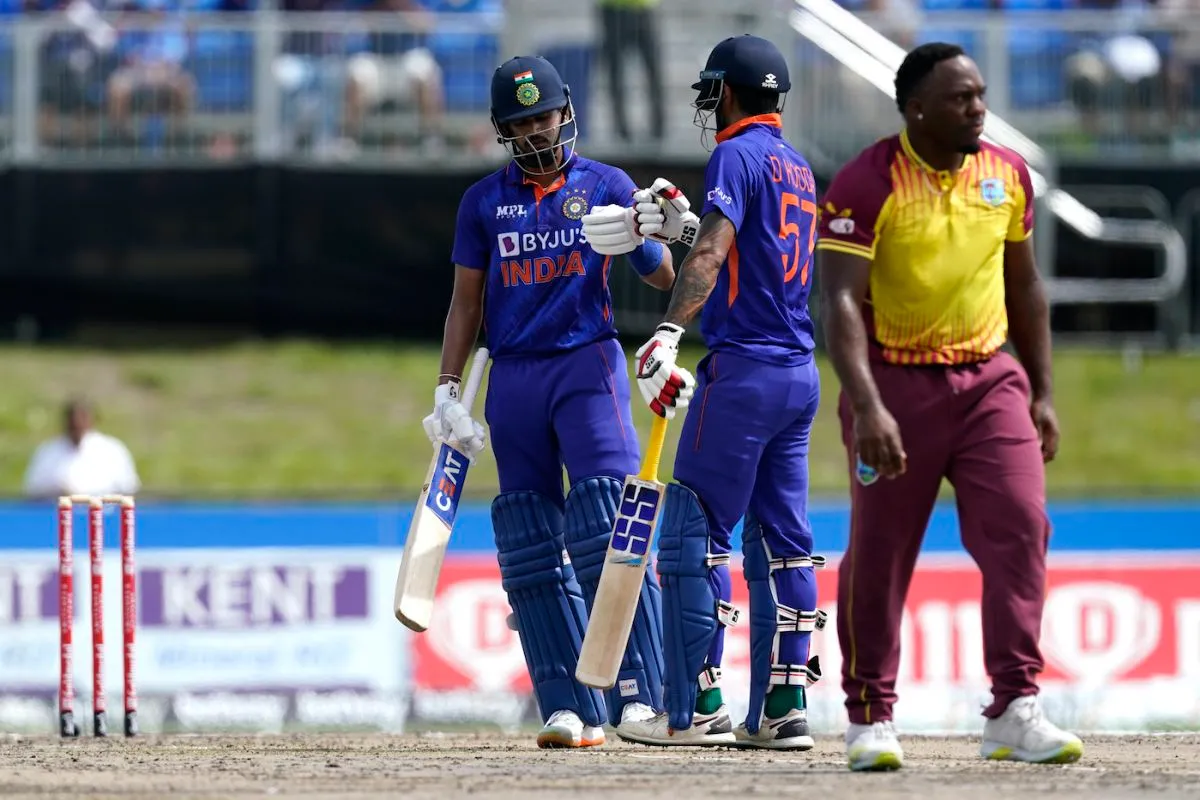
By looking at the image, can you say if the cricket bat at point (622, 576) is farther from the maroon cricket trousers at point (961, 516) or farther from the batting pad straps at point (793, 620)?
the maroon cricket trousers at point (961, 516)

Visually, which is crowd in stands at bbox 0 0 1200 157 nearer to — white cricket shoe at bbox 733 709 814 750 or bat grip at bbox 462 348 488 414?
bat grip at bbox 462 348 488 414

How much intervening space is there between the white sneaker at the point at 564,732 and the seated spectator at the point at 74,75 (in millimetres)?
10186

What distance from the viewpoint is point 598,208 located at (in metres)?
7.06

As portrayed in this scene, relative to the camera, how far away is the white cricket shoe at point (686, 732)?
6.94m

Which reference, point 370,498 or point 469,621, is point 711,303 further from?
point 370,498

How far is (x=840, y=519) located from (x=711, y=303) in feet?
14.0

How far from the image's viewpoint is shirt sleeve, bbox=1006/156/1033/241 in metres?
6.14

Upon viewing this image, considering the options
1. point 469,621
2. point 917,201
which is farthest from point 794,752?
point 469,621

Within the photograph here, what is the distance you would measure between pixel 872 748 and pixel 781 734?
3.29ft

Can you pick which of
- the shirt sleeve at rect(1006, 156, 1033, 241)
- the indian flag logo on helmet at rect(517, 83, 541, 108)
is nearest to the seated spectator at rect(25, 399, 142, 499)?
the indian flag logo on helmet at rect(517, 83, 541, 108)

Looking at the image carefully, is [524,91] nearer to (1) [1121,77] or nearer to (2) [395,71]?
(2) [395,71]

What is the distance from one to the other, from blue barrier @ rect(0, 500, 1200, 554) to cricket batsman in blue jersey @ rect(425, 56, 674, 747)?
352 centimetres

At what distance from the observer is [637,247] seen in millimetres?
7301

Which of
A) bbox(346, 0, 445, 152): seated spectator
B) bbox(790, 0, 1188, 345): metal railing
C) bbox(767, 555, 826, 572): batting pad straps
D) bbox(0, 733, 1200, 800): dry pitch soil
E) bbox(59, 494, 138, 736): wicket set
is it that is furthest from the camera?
bbox(346, 0, 445, 152): seated spectator
